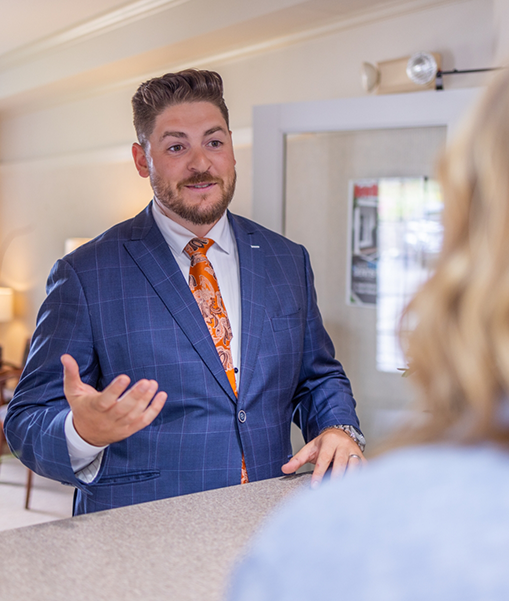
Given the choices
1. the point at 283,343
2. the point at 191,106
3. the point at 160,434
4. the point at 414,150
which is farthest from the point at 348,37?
the point at 160,434

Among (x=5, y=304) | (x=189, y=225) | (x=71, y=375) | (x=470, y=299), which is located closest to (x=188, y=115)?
(x=189, y=225)

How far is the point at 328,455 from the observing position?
1.29 metres

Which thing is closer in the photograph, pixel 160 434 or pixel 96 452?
pixel 96 452

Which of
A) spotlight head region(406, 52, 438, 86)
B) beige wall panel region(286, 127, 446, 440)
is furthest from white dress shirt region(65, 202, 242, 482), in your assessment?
spotlight head region(406, 52, 438, 86)

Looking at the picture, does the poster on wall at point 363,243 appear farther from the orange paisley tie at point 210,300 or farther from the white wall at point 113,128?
the orange paisley tie at point 210,300

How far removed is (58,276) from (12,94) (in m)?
4.82

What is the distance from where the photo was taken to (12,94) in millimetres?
5777

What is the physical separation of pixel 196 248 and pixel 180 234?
56mm

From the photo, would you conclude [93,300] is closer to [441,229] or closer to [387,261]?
[441,229]

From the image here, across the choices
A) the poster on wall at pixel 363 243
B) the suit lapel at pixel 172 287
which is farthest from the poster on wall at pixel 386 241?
the suit lapel at pixel 172 287

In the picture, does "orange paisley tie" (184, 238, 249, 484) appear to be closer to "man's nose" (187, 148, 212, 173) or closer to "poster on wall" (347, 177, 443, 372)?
"man's nose" (187, 148, 212, 173)

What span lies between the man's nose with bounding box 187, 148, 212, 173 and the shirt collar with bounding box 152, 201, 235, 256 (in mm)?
138

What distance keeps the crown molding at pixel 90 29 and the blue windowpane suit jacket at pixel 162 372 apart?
2839 millimetres

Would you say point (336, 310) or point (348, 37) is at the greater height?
point (348, 37)
